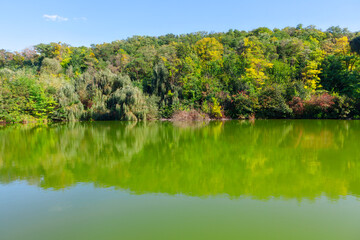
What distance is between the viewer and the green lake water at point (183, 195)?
3467mm

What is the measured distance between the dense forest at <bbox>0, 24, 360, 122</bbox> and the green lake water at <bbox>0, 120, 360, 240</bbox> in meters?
16.4

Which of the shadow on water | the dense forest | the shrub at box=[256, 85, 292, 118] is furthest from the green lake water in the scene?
the shrub at box=[256, 85, 292, 118]

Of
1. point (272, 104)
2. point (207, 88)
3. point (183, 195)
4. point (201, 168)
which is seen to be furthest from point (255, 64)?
point (183, 195)

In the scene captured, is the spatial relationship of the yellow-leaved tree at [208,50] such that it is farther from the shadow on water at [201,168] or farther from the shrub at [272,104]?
the shadow on water at [201,168]

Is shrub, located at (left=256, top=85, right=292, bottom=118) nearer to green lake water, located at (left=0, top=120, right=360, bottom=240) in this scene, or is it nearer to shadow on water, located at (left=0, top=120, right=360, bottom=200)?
shadow on water, located at (left=0, top=120, right=360, bottom=200)

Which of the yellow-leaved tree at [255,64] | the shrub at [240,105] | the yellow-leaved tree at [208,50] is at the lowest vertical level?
the shrub at [240,105]

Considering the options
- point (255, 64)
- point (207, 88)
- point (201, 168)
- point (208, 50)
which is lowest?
point (201, 168)

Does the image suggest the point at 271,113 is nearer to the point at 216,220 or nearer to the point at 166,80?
the point at 166,80

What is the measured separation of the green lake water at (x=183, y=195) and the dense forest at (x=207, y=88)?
1636 centimetres

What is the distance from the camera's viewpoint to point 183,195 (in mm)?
4715

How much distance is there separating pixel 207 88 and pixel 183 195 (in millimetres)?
23038

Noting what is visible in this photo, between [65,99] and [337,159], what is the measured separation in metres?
22.9

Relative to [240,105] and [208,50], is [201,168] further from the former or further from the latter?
[208,50]

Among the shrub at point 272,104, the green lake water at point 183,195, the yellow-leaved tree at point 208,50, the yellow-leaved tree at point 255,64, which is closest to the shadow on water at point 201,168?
the green lake water at point 183,195
